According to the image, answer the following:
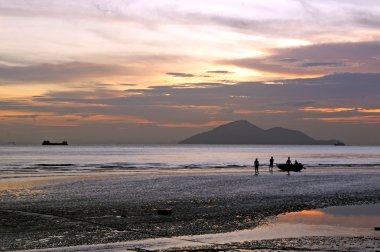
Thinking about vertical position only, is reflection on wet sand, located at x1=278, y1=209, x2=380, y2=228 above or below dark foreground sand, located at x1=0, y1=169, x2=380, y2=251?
below

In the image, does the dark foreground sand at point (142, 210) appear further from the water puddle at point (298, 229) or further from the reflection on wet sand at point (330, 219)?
the reflection on wet sand at point (330, 219)

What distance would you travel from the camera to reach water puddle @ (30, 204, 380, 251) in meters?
18.2

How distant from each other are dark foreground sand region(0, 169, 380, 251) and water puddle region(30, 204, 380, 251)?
3.12 ft

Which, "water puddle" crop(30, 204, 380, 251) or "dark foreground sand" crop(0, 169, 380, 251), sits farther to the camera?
"dark foreground sand" crop(0, 169, 380, 251)

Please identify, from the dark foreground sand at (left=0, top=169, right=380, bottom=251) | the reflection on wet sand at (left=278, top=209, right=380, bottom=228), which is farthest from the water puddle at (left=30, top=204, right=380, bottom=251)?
the dark foreground sand at (left=0, top=169, right=380, bottom=251)

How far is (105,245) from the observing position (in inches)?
709

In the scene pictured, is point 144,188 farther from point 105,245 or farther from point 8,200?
point 105,245

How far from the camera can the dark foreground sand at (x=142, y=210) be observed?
19.5 meters

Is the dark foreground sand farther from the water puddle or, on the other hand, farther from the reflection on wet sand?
the reflection on wet sand

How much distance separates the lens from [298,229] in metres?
22.2

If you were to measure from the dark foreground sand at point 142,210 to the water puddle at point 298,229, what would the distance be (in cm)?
95

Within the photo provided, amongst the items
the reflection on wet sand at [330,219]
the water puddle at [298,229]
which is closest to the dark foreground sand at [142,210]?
the water puddle at [298,229]

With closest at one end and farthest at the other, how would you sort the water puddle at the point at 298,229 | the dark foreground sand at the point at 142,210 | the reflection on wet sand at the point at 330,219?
the water puddle at the point at 298,229, the dark foreground sand at the point at 142,210, the reflection on wet sand at the point at 330,219

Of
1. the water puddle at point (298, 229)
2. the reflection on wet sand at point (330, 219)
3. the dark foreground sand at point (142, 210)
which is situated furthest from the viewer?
the reflection on wet sand at point (330, 219)
